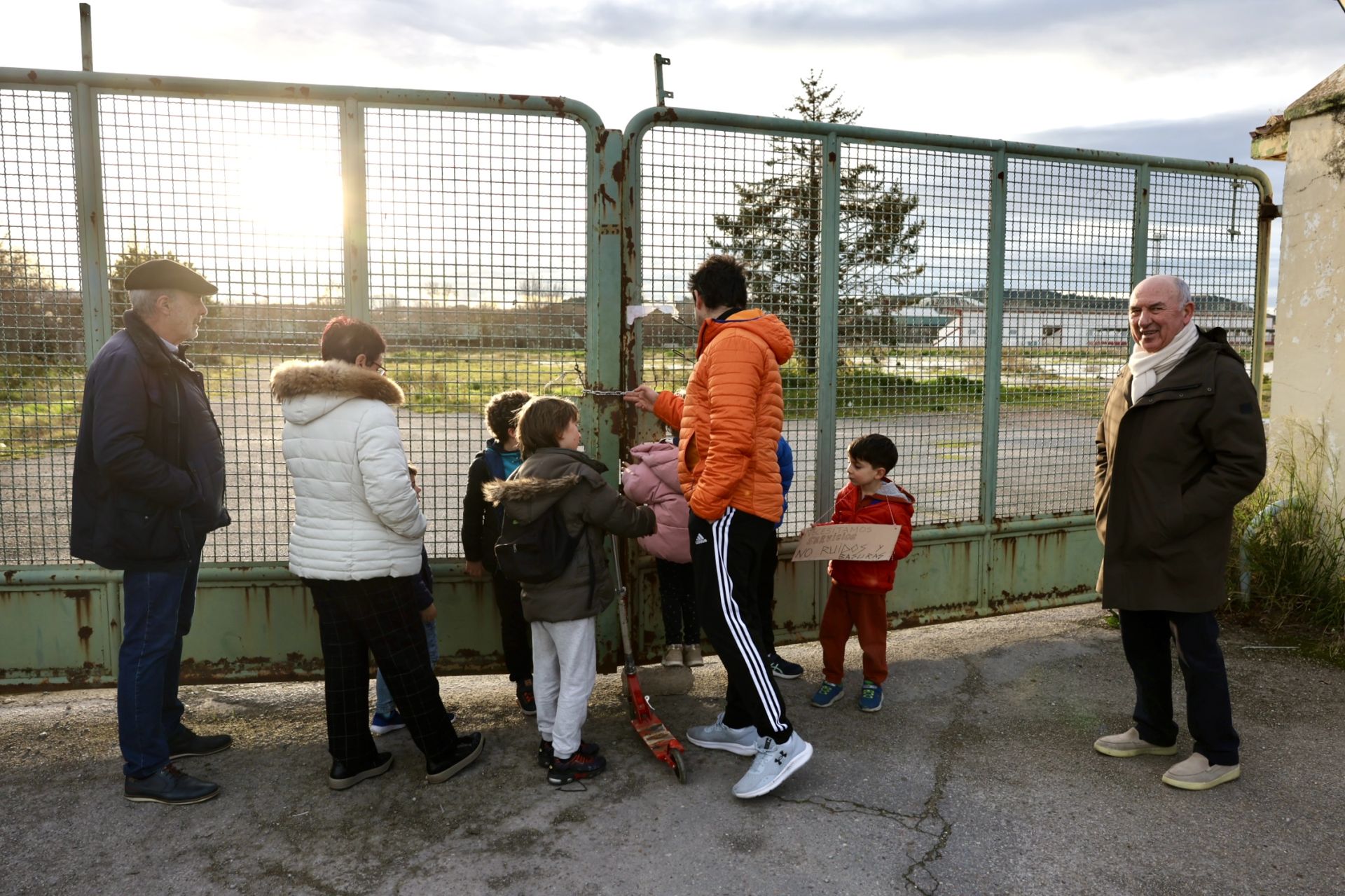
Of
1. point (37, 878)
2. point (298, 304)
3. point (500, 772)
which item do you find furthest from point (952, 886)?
point (298, 304)

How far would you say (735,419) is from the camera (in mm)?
3520

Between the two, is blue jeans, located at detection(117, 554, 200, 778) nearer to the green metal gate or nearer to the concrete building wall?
the green metal gate

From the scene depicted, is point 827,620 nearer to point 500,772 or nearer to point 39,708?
point 500,772

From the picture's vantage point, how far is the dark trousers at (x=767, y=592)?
4164 mm

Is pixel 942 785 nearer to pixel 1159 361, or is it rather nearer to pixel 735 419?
pixel 735 419

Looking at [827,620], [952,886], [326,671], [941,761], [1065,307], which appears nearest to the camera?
[952,886]

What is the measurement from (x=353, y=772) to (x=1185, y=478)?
141 inches

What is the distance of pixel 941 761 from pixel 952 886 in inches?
37.4

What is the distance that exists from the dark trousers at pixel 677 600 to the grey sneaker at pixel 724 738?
0.64 metres

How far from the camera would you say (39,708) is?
4.63m

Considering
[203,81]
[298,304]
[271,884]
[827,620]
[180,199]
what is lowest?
[271,884]

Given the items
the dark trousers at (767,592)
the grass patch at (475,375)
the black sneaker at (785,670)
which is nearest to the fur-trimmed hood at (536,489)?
the dark trousers at (767,592)

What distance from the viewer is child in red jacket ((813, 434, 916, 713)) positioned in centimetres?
440

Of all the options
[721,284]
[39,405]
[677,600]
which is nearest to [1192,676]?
[677,600]
